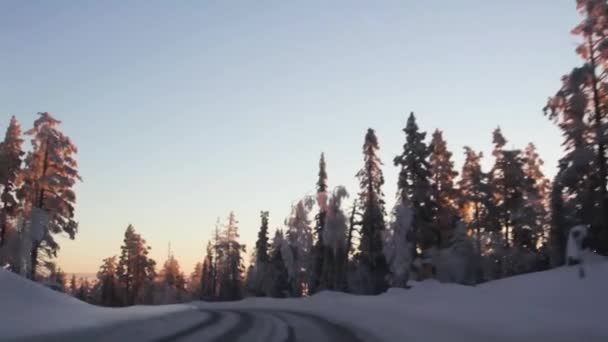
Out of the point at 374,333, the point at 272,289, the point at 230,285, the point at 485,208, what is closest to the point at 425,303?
the point at 374,333

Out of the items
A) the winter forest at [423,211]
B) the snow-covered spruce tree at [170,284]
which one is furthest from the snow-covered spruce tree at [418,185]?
the snow-covered spruce tree at [170,284]

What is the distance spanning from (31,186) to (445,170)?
3555 cm

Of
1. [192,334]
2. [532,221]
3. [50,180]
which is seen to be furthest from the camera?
[532,221]

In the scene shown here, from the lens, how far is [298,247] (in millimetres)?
66812

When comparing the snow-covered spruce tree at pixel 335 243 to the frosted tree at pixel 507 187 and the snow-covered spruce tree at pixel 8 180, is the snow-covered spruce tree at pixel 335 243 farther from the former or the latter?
the snow-covered spruce tree at pixel 8 180

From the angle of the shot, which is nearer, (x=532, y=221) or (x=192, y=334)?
(x=192, y=334)

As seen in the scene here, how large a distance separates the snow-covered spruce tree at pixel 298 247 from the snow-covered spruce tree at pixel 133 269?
2999 cm

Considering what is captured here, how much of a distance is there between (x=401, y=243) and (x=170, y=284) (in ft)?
248

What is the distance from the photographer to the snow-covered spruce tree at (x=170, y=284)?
323ft

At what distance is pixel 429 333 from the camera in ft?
50.0

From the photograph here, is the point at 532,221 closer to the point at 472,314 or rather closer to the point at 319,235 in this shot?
the point at 319,235

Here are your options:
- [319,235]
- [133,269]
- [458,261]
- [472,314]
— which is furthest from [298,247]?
[472,314]

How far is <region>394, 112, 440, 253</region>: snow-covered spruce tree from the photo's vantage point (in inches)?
1874

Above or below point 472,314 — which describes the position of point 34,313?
below
